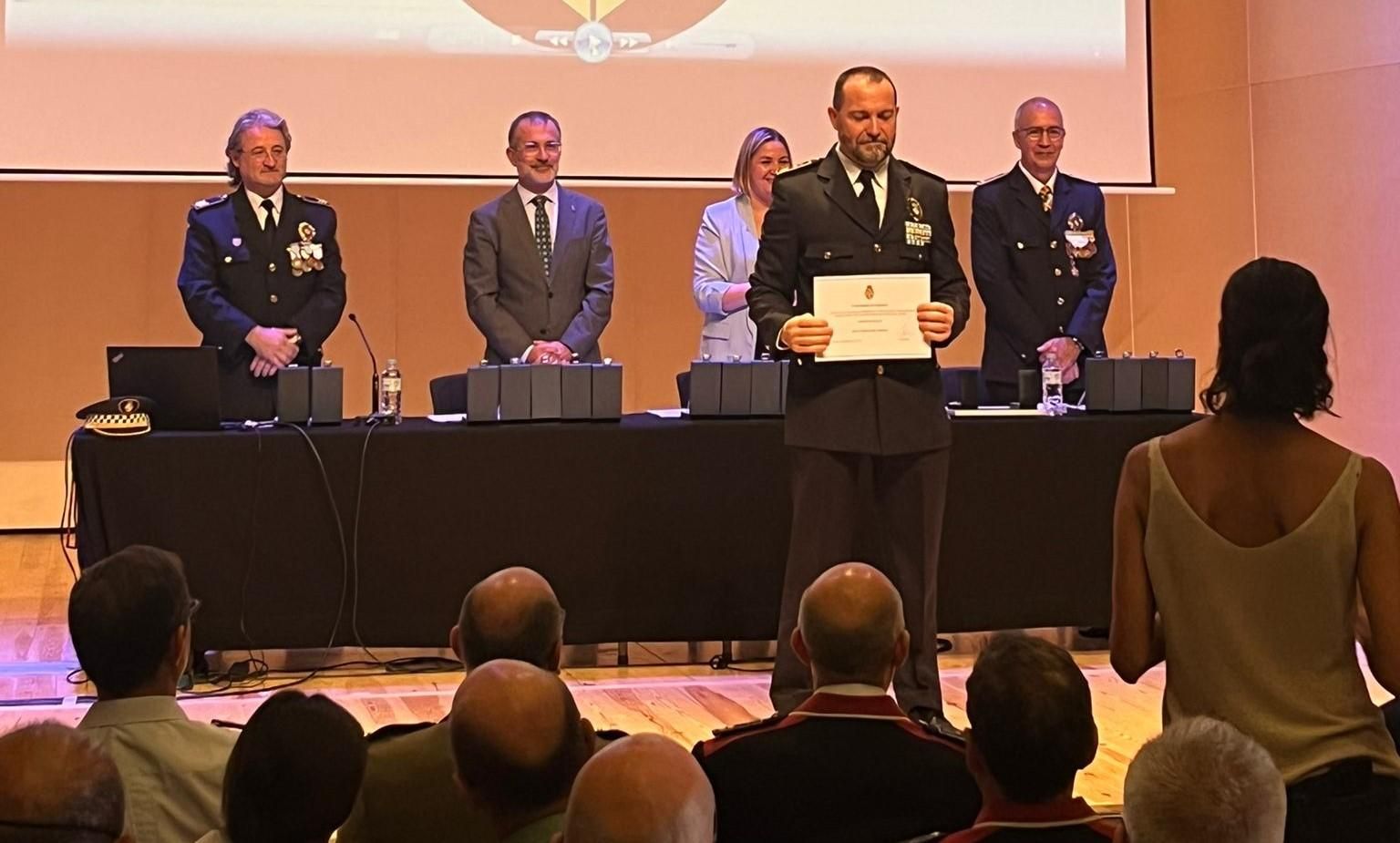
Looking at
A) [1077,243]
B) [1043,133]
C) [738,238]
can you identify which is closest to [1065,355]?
[1077,243]

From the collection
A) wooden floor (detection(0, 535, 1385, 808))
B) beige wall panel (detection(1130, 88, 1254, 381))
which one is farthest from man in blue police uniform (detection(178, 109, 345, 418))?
beige wall panel (detection(1130, 88, 1254, 381))

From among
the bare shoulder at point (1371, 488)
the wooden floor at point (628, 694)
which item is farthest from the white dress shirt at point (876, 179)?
the bare shoulder at point (1371, 488)

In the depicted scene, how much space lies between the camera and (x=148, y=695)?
2.10m

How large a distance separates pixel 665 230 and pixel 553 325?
333 cm

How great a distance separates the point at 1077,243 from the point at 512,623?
3459mm

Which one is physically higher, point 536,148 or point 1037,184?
point 536,148

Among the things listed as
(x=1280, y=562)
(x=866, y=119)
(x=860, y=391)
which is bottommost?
(x=1280, y=562)

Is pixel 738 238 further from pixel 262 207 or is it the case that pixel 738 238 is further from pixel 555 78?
pixel 555 78

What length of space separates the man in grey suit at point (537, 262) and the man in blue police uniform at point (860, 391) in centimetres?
142

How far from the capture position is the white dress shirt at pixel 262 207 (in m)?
4.92

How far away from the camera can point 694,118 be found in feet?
21.7

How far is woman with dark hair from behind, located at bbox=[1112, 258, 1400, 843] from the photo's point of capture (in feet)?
6.82

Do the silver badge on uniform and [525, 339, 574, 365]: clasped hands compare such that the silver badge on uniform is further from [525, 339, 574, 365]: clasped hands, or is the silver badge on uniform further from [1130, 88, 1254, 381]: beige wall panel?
[1130, 88, 1254, 381]: beige wall panel

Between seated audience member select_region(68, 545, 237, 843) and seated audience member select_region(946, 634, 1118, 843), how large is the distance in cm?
94
